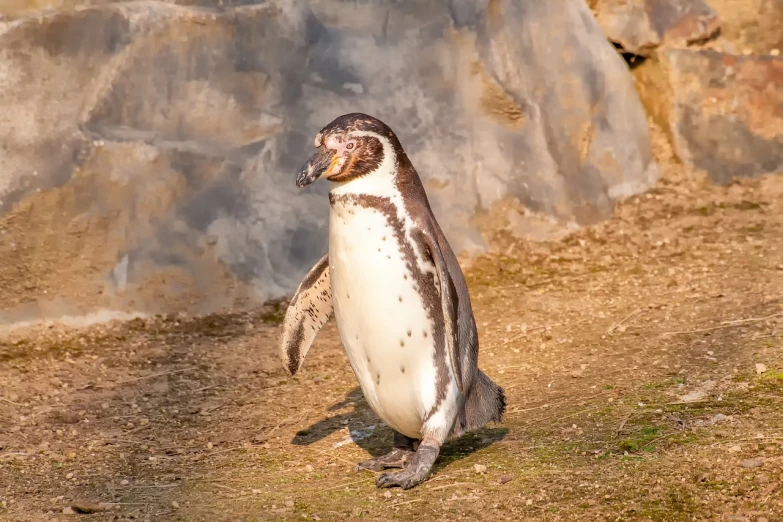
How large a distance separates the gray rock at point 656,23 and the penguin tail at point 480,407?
342 cm

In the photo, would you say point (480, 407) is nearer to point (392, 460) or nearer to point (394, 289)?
point (392, 460)

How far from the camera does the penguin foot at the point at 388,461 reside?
11.2 feet

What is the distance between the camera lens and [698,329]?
172 inches

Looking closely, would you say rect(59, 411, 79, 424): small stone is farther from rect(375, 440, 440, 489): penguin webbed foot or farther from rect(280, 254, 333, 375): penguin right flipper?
rect(375, 440, 440, 489): penguin webbed foot

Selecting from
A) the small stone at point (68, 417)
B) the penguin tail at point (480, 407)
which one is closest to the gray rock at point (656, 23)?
the penguin tail at point (480, 407)

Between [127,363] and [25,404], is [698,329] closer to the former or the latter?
[127,363]

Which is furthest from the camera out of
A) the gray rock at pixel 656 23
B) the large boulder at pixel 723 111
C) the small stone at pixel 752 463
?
the gray rock at pixel 656 23

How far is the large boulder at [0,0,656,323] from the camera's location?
16.1ft

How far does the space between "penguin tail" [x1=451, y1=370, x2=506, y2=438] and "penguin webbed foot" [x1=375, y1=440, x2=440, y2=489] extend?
15cm

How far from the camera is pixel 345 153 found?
315 cm

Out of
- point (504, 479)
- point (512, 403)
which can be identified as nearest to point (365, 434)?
point (512, 403)

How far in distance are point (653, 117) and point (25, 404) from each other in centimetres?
395

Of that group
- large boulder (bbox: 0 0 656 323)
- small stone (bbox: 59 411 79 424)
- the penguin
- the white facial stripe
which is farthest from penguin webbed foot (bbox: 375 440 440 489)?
large boulder (bbox: 0 0 656 323)

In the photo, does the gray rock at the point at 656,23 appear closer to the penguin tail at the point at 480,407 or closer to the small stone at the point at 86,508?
the penguin tail at the point at 480,407
